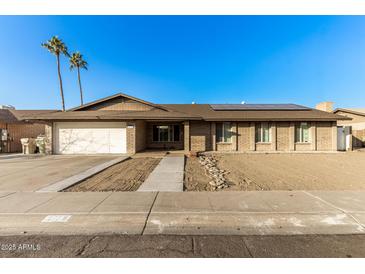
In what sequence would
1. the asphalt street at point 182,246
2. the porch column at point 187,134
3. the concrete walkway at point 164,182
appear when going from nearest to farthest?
the asphalt street at point 182,246, the concrete walkway at point 164,182, the porch column at point 187,134

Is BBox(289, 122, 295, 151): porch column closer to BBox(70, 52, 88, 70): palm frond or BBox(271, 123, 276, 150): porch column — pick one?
BBox(271, 123, 276, 150): porch column

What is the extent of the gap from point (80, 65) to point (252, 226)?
36428mm

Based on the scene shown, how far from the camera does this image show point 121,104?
15484mm

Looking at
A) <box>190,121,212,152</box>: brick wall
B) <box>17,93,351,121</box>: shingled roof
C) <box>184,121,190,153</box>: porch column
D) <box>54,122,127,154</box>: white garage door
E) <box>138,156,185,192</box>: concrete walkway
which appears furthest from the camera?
<box>190,121,212,152</box>: brick wall

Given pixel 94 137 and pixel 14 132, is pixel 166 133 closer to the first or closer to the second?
pixel 94 137

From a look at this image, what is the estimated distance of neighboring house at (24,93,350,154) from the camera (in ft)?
44.7

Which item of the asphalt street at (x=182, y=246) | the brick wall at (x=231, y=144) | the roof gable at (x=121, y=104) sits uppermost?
the roof gable at (x=121, y=104)

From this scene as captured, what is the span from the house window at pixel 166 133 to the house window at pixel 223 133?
4.38 metres

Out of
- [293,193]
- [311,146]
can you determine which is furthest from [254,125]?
[293,193]

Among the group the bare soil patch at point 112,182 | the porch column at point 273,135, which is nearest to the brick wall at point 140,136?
the bare soil patch at point 112,182

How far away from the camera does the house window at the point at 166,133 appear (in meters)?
17.5

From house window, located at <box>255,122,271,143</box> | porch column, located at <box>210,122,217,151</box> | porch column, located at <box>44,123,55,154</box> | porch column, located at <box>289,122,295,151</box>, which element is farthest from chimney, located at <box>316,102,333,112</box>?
porch column, located at <box>44,123,55,154</box>

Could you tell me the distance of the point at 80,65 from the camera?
30.3 metres

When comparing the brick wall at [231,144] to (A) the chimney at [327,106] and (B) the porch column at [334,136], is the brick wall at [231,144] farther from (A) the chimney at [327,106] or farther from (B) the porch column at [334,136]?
(A) the chimney at [327,106]
